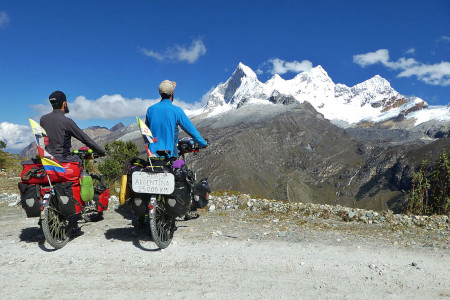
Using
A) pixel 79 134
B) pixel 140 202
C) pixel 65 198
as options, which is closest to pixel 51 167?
pixel 65 198

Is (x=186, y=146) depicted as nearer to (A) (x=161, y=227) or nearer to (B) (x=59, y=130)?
(A) (x=161, y=227)

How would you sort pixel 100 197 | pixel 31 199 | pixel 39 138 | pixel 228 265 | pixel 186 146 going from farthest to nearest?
pixel 100 197 < pixel 186 146 < pixel 31 199 < pixel 39 138 < pixel 228 265

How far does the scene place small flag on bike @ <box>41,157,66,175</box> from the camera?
6.49 m

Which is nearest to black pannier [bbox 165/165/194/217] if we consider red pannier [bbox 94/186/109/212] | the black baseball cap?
red pannier [bbox 94/186/109/212]

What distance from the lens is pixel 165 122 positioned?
724cm

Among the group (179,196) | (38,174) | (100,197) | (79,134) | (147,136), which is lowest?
(100,197)

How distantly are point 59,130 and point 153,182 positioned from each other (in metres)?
2.59

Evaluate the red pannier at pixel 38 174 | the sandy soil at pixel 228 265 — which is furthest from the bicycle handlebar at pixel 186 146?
the red pannier at pixel 38 174

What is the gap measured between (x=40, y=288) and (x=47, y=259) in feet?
4.39

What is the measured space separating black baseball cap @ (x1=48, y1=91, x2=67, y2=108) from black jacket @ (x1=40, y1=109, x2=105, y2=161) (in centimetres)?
14

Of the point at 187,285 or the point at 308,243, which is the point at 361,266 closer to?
the point at 308,243

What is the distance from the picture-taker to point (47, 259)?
20.8 feet

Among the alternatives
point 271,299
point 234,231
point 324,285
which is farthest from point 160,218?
point 324,285

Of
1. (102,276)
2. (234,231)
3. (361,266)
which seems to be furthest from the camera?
(234,231)
